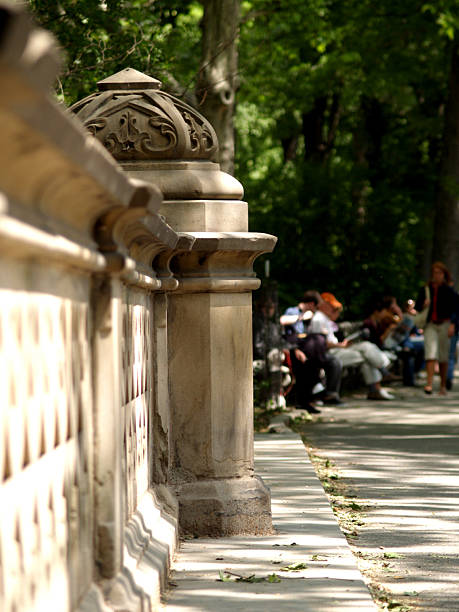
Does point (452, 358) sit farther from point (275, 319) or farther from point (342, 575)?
point (342, 575)

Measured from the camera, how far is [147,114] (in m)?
7.00

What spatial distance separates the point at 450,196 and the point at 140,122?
63.8 ft

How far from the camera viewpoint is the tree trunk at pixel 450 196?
2502 centimetres

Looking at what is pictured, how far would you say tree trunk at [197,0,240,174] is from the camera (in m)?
16.8

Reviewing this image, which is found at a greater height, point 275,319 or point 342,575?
point 275,319

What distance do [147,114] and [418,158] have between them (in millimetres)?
26994

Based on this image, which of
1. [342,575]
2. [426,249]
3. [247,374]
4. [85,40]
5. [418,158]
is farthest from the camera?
[426,249]

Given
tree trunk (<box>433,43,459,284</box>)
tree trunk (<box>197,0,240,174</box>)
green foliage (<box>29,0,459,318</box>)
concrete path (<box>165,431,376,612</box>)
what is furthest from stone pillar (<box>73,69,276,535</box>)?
tree trunk (<box>433,43,459,284</box>)

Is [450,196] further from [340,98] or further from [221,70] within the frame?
[221,70]

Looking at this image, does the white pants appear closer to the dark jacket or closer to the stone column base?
the dark jacket

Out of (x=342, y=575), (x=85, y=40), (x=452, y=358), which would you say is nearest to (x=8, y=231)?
(x=342, y=575)

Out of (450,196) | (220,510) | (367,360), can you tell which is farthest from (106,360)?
(450,196)

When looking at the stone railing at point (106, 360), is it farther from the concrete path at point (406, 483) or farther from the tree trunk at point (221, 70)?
the tree trunk at point (221, 70)

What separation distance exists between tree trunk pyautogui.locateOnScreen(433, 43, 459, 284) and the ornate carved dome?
18136mm
